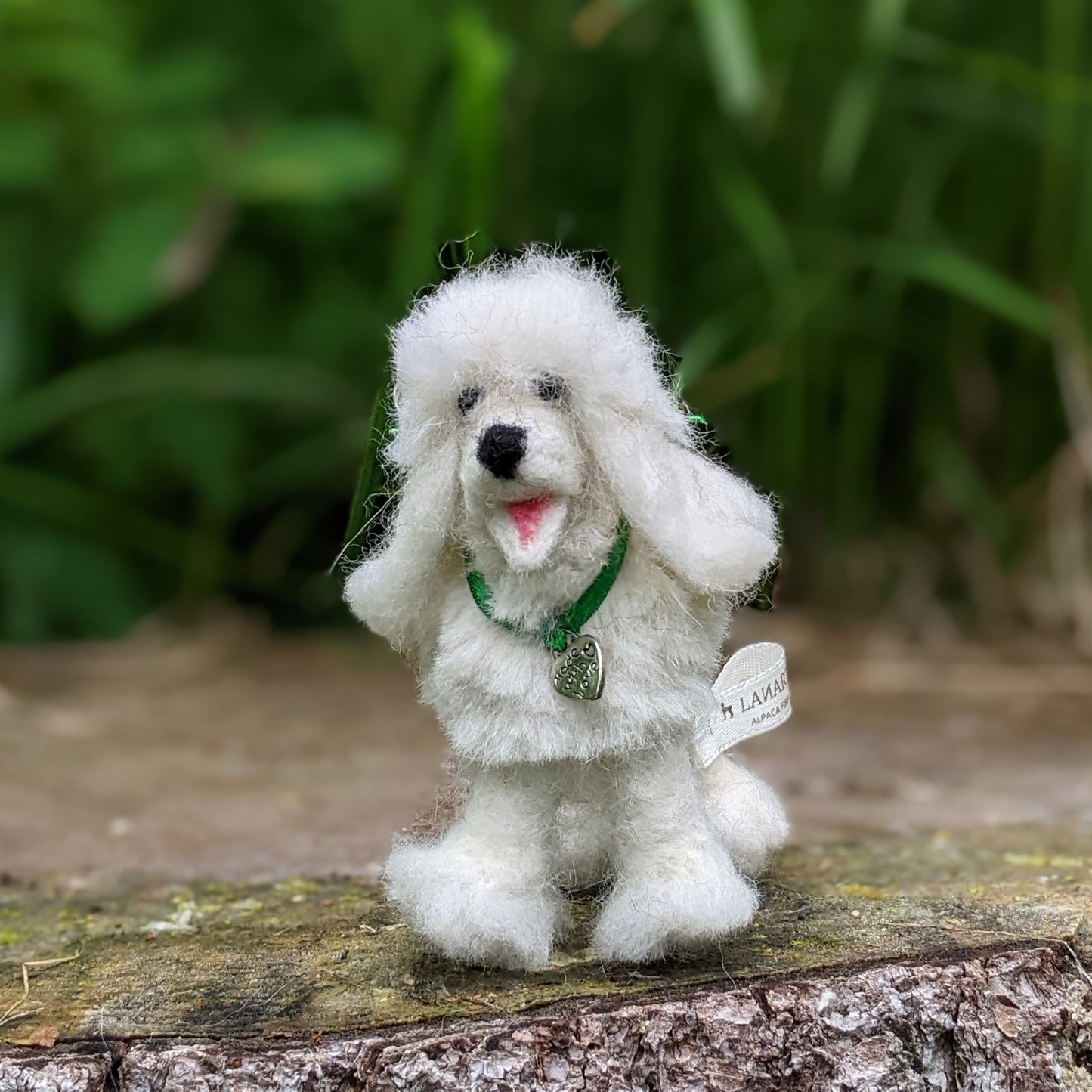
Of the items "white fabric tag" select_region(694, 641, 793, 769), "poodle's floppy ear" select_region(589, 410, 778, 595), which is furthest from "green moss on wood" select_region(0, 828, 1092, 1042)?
"poodle's floppy ear" select_region(589, 410, 778, 595)

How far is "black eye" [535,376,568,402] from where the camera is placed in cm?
74

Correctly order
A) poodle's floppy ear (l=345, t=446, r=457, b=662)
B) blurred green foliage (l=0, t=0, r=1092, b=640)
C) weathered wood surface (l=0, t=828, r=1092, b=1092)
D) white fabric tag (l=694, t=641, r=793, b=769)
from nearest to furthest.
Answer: weathered wood surface (l=0, t=828, r=1092, b=1092) → poodle's floppy ear (l=345, t=446, r=457, b=662) → white fabric tag (l=694, t=641, r=793, b=769) → blurred green foliage (l=0, t=0, r=1092, b=640)

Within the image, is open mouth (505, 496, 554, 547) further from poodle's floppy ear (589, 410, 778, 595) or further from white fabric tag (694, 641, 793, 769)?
white fabric tag (694, 641, 793, 769)

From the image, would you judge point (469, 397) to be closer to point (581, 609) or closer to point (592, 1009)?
point (581, 609)

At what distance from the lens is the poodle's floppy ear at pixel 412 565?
2.50ft

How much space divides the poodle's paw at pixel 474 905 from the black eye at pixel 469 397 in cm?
26

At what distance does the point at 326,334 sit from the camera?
1955 millimetres

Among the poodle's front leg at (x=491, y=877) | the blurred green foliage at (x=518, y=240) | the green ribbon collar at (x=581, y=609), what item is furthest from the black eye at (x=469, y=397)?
the blurred green foliage at (x=518, y=240)

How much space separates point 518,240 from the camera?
165 cm

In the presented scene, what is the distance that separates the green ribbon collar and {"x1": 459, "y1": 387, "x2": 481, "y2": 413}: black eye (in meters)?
0.11

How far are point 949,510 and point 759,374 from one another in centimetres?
47

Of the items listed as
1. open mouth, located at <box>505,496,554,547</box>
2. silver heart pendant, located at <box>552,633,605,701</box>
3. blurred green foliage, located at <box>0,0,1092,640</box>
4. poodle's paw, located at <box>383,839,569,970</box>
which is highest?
blurred green foliage, located at <box>0,0,1092,640</box>

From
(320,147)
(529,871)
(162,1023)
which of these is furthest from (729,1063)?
(320,147)

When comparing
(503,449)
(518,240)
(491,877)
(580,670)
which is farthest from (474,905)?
(518,240)
